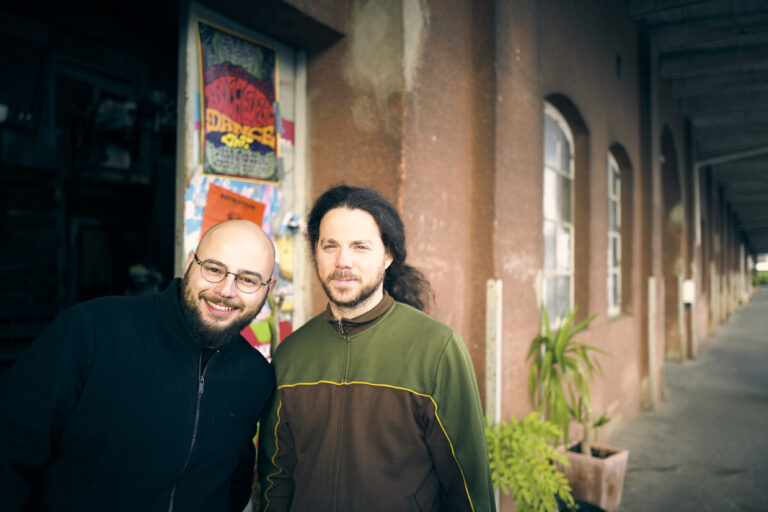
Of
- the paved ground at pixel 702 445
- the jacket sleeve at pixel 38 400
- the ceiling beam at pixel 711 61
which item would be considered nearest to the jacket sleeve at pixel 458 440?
the jacket sleeve at pixel 38 400

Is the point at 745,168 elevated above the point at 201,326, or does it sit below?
above

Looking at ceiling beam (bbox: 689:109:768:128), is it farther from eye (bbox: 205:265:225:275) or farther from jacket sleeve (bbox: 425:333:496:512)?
eye (bbox: 205:265:225:275)

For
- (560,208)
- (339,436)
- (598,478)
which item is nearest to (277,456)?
(339,436)

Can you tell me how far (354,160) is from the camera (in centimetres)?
275

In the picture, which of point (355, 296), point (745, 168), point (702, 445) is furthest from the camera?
point (745, 168)

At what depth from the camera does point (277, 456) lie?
170cm

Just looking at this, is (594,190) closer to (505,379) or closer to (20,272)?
(505,379)

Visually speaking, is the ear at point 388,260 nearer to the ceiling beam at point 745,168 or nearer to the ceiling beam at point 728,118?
the ceiling beam at point 728,118

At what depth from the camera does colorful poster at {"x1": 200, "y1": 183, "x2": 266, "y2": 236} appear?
7.61 feet

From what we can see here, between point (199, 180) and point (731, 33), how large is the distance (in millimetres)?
6856

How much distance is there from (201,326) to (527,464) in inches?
83.5

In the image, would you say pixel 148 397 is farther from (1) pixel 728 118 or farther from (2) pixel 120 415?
(1) pixel 728 118

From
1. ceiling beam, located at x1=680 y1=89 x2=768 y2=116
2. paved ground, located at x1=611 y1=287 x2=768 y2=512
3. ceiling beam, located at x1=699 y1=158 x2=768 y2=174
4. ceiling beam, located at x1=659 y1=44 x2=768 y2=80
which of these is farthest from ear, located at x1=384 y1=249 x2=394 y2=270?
ceiling beam, located at x1=699 y1=158 x2=768 y2=174

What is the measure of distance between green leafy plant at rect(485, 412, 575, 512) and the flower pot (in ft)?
1.99
